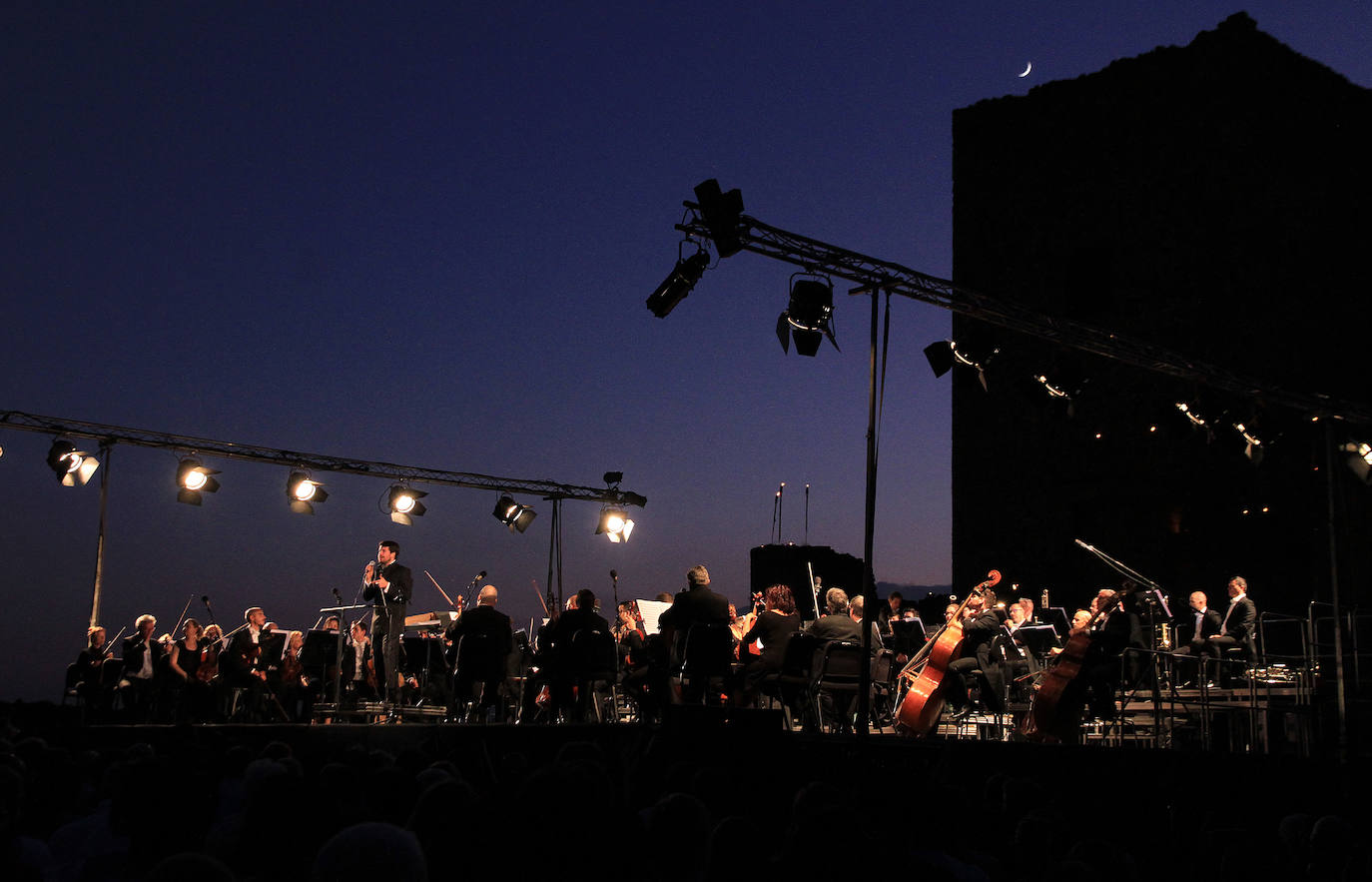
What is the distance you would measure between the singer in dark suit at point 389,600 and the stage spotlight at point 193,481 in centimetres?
315

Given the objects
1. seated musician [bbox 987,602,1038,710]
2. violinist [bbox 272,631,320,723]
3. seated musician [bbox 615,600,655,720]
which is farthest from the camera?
violinist [bbox 272,631,320,723]

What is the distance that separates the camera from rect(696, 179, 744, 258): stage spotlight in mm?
7777

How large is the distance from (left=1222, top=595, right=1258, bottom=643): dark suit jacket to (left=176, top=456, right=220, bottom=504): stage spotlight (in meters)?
12.0

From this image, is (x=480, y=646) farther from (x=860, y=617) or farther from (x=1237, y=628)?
(x=1237, y=628)

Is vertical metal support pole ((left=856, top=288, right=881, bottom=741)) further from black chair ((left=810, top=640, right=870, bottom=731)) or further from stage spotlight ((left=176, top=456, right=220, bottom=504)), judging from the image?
stage spotlight ((left=176, top=456, right=220, bottom=504))

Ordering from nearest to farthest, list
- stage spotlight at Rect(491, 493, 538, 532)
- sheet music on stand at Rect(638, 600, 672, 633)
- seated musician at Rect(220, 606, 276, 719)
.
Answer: seated musician at Rect(220, 606, 276, 719) < sheet music on stand at Rect(638, 600, 672, 633) < stage spotlight at Rect(491, 493, 538, 532)

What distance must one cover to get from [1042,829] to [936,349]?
6.84 metres

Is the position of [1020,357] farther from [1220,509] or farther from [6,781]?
[6,781]

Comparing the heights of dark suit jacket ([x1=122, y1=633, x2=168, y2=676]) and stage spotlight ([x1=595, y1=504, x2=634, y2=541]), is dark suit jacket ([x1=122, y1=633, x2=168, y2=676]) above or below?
below

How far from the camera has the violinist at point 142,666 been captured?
44.0 feet

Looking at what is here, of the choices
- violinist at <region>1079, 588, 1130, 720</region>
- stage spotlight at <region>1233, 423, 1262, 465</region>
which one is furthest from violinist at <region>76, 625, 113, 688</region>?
stage spotlight at <region>1233, 423, 1262, 465</region>

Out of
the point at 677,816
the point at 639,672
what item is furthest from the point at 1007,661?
the point at 677,816

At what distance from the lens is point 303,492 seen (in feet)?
48.5

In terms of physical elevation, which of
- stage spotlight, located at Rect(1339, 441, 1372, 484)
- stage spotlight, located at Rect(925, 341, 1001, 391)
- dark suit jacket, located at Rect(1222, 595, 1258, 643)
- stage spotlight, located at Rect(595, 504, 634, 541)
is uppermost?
stage spotlight, located at Rect(925, 341, 1001, 391)
